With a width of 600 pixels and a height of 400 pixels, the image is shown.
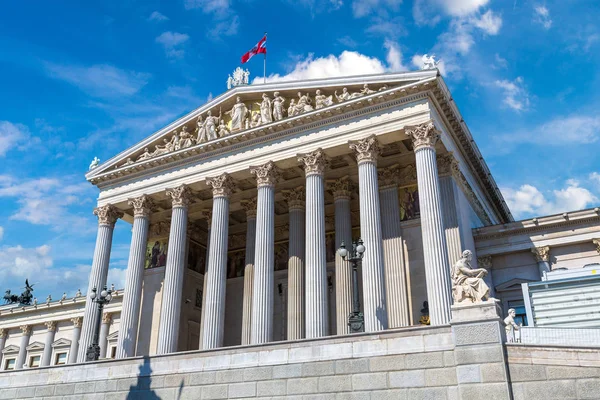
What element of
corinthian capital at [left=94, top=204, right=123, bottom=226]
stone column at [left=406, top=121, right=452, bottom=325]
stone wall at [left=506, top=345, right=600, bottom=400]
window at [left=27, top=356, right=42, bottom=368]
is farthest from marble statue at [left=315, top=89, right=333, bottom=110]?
window at [left=27, top=356, right=42, bottom=368]

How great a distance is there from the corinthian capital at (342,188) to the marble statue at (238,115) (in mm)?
6639

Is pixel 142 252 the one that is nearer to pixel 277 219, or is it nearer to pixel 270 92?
pixel 277 219

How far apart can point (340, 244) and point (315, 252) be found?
159 inches

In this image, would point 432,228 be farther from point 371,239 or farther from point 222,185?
point 222,185

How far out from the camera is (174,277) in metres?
32.7

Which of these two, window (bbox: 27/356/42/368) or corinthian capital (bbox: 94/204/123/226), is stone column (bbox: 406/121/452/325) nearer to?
corinthian capital (bbox: 94/204/123/226)

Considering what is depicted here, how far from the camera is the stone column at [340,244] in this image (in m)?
30.9

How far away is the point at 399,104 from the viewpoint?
29891mm

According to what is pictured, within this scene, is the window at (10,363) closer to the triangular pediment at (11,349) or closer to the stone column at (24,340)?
the triangular pediment at (11,349)

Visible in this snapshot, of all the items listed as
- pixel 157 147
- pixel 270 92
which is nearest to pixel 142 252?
pixel 157 147

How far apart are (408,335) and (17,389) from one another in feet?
54.0

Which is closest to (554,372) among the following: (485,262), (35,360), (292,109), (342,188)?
(485,262)

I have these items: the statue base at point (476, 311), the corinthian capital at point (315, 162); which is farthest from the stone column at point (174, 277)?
the statue base at point (476, 311)

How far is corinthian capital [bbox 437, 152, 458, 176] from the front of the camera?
104 feet
